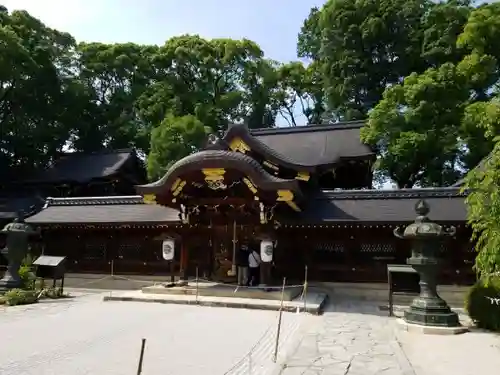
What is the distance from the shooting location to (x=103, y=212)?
18.9 metres

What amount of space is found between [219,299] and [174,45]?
2574 centimetres

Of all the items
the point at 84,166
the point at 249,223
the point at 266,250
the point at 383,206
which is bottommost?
the point at 266,250

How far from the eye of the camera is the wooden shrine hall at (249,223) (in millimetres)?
14320

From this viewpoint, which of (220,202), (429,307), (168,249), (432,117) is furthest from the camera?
(432,117)

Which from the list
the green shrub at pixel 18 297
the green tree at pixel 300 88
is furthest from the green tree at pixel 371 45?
the green shrub at pixel 18 297

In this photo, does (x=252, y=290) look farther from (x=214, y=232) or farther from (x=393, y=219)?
(x=393, y=219)

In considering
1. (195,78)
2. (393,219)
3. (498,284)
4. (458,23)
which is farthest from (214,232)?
(195,78)

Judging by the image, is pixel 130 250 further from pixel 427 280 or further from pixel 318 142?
pixel 427 280

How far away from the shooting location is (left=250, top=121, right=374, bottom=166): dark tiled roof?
2094 cm

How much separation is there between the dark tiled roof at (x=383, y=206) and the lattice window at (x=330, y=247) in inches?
41.6

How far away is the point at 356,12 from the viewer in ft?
92.3

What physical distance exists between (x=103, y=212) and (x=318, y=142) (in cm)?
1085

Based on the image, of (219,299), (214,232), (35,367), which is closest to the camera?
(35,367)

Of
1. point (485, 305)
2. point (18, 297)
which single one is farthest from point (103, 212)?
point (485, 305)
